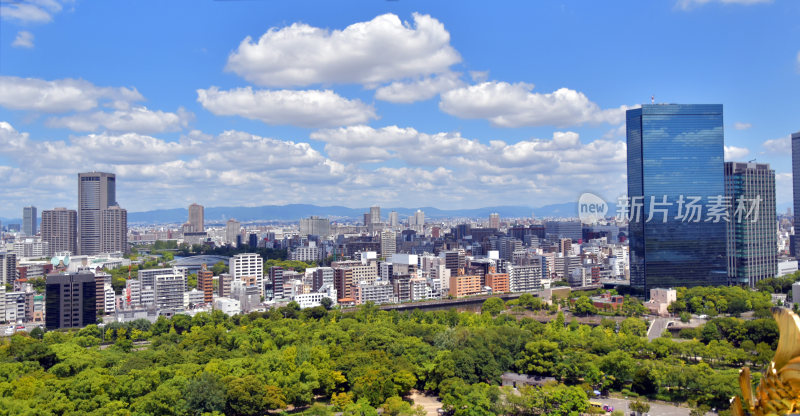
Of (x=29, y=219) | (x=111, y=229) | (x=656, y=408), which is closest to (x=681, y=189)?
(x=656, y=408)

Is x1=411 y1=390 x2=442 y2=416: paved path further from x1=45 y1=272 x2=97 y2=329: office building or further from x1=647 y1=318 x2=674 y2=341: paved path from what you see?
x1=45 y1=272 x2=97 y2=329: office building

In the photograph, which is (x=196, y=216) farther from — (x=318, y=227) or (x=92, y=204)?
(x=92, y=204)

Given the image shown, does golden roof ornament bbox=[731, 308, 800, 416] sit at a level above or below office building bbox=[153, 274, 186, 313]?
above

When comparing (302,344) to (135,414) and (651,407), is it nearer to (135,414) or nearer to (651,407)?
(135,414)

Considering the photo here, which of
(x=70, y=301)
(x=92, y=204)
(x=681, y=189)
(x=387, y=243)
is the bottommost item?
(x=70, y=301)

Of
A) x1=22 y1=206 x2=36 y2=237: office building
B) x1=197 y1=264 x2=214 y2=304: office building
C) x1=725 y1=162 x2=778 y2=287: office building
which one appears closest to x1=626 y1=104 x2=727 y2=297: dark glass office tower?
x1=725 y1=162 x2=778 y2=287: office building
